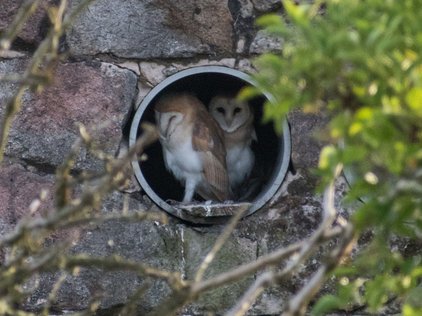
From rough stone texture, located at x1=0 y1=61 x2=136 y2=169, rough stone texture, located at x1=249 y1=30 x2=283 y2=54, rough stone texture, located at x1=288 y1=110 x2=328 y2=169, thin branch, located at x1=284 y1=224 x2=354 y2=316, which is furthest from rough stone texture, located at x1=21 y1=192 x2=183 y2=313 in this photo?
thin branch, located at x1=284 y1=224 x2=354 y2=316

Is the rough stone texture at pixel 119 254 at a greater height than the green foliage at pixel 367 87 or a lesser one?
lesser

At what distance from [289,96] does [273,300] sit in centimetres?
199

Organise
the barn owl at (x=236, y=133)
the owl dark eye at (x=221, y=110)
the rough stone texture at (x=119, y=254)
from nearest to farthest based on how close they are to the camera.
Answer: the rough stone texture at (x=119, y=254) → the barn owl at (x=236, y=133) → the owl dark eye at (x=221, y=110)

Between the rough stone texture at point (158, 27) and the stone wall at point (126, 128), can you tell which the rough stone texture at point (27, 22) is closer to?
the stone wall at point (126, 128)

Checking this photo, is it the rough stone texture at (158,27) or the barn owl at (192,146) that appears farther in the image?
the barn owl at (192,146)

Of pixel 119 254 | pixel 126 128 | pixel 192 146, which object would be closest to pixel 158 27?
pixel 126 128

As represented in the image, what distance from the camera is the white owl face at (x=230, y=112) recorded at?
5.33 metres

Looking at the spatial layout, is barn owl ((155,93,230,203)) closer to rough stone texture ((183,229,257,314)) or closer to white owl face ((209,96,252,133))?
white owl face ((209,96,252,133))

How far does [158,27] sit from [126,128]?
1.11 feet

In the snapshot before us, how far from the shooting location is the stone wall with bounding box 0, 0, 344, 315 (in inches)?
158

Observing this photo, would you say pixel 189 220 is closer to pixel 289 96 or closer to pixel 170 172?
pixel 170 172

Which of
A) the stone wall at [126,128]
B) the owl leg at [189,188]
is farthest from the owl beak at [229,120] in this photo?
the stone wall at [126,128]

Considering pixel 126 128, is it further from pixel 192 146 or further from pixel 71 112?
pixel 192 146

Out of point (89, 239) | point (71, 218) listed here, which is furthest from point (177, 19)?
point (71, 218)
